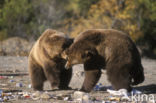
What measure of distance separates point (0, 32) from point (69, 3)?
43.7 feet

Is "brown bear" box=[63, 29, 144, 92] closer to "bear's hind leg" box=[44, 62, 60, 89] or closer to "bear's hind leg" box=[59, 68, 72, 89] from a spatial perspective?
"bear's hind leg" box=[44, 62, 60, 89]

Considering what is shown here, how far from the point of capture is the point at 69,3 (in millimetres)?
39344

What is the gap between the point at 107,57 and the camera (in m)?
7.65

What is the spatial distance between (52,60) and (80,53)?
858 millimetres

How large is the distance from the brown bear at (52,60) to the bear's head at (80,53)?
373mm

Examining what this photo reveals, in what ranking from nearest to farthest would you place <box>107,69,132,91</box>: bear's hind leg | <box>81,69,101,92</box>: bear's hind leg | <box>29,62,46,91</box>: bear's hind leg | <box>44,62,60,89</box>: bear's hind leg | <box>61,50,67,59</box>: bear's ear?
<box>107,69,132,91</box>: bear's hind leg < <box>81,69,101,92</box>: bear's hind leg < <box>61,50,67,59</box>: bear's ear < <box>44,62,60,89</box>: bear's hind leg < <box>29,62,46,91</box>: bear's hind leg

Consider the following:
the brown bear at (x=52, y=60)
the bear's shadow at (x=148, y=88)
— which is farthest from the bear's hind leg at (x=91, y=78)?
the bear's shadow at (x=148, y=88)

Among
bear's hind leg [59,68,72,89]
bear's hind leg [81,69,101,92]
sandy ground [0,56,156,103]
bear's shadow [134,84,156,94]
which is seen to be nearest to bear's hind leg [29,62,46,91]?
sandy ground [0,56,156,103]

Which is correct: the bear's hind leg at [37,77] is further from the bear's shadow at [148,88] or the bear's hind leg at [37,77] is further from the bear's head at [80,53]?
the bear's shadow at [148,88]

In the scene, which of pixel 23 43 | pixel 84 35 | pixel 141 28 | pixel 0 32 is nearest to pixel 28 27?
pixel 0 32

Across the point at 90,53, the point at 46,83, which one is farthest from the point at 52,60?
the point at 46,83

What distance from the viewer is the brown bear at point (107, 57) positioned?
7492mm

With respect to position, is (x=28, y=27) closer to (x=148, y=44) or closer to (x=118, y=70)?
(x=148, y=44)

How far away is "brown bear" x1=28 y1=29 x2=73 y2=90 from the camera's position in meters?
8.12
